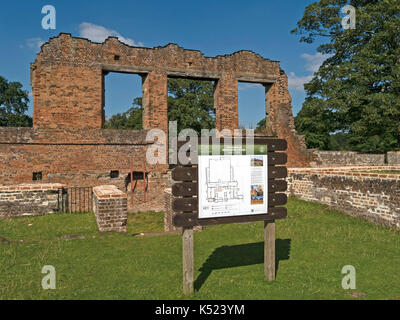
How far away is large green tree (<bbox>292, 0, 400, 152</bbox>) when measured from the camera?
60.7 feet

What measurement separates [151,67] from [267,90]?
7461 mm

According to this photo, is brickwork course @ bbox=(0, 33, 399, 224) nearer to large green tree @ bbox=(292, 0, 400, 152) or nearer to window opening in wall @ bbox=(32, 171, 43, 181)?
window opening in wall @ bbox=(32, 171, 43, 181)

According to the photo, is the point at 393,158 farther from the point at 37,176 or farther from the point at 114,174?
the point at 37,176

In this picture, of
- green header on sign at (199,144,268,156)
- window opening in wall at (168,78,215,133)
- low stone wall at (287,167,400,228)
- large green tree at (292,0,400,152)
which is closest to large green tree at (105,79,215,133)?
window opening in wall at (168,78,215,133)

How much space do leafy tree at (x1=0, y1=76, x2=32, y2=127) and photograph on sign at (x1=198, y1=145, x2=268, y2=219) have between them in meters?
47.3

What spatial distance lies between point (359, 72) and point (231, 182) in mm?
18640

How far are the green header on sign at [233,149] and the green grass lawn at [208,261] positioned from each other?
1962mm

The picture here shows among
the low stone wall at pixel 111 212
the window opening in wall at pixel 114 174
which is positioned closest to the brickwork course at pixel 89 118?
the window opening in wall at pixel 114 174

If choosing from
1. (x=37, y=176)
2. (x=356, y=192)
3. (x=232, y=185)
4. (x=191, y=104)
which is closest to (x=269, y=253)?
(x=232, y=185)

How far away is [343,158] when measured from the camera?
2177 centimetres

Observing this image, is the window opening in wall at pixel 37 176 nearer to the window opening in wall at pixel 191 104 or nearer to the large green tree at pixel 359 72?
the large green tree at pixel 359 72

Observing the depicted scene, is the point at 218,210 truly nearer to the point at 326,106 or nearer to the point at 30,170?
the point at 30,170

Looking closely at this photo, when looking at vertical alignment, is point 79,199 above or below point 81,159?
below

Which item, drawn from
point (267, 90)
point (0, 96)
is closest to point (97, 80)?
point (267, 90)
